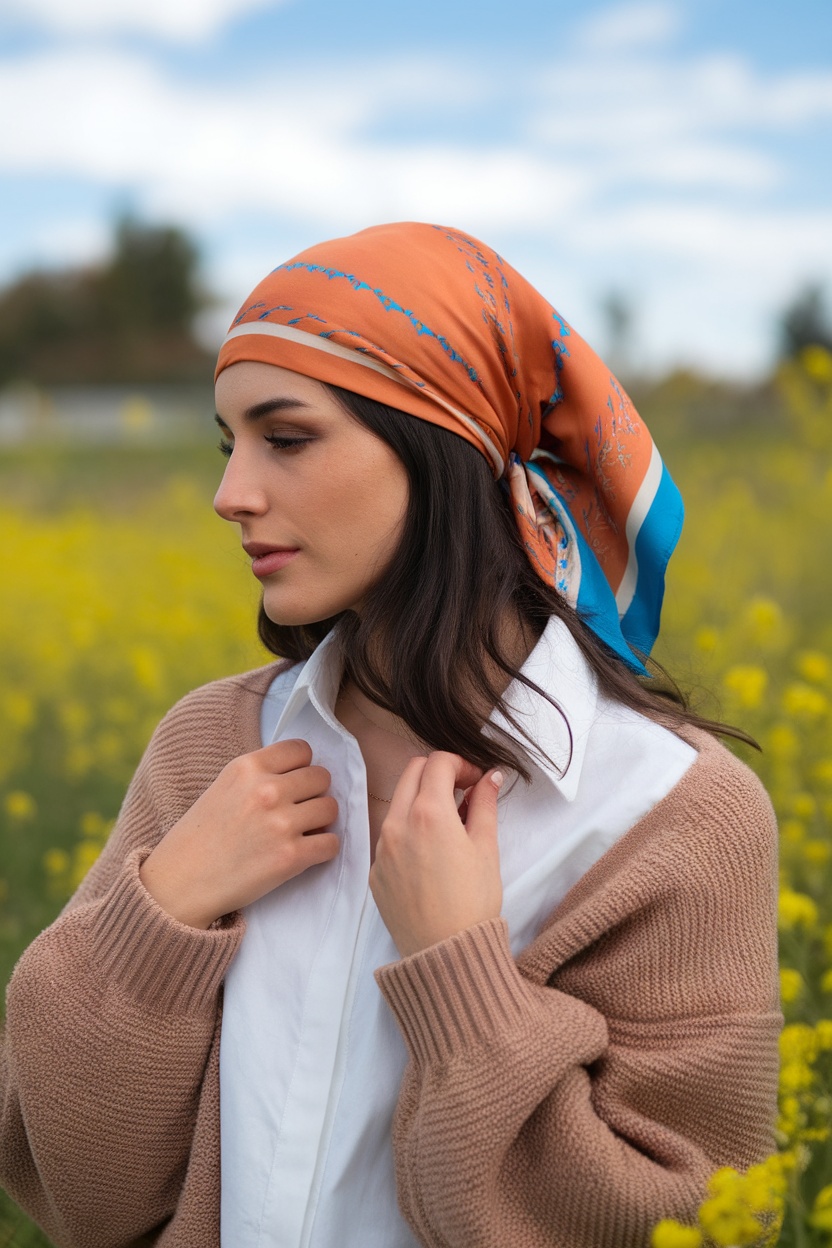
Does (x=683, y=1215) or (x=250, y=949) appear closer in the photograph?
(x=683, y=1215)

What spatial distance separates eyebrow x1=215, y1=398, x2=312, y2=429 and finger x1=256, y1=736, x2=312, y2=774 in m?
0.39

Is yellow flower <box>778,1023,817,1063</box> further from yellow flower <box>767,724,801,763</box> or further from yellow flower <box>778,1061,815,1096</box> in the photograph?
yellow flower <box>767,724,801,763</box>

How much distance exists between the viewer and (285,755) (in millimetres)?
1421

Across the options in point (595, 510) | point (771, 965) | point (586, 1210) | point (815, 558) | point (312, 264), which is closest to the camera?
point (586, 1210)

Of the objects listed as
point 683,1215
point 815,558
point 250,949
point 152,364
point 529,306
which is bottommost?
point 152,364

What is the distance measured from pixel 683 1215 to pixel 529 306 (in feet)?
3.42

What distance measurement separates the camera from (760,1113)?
1.26 metres

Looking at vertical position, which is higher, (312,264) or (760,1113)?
(312,264)

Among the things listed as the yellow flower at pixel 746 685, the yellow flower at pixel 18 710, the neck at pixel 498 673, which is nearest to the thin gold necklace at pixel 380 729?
the neck at pixel 498 673

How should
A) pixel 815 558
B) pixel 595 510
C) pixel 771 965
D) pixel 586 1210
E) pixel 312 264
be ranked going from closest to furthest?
pixel 586 1210, pixel 771 965, pixel 312 264, pixel 595 510, pixel 815 558

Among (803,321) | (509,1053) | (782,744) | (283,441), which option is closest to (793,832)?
(782,744)

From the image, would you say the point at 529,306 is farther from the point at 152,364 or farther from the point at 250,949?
the point at 152,364

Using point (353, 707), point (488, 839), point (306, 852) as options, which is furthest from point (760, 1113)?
point (353, 707)

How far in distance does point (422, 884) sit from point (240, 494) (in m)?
0.48
